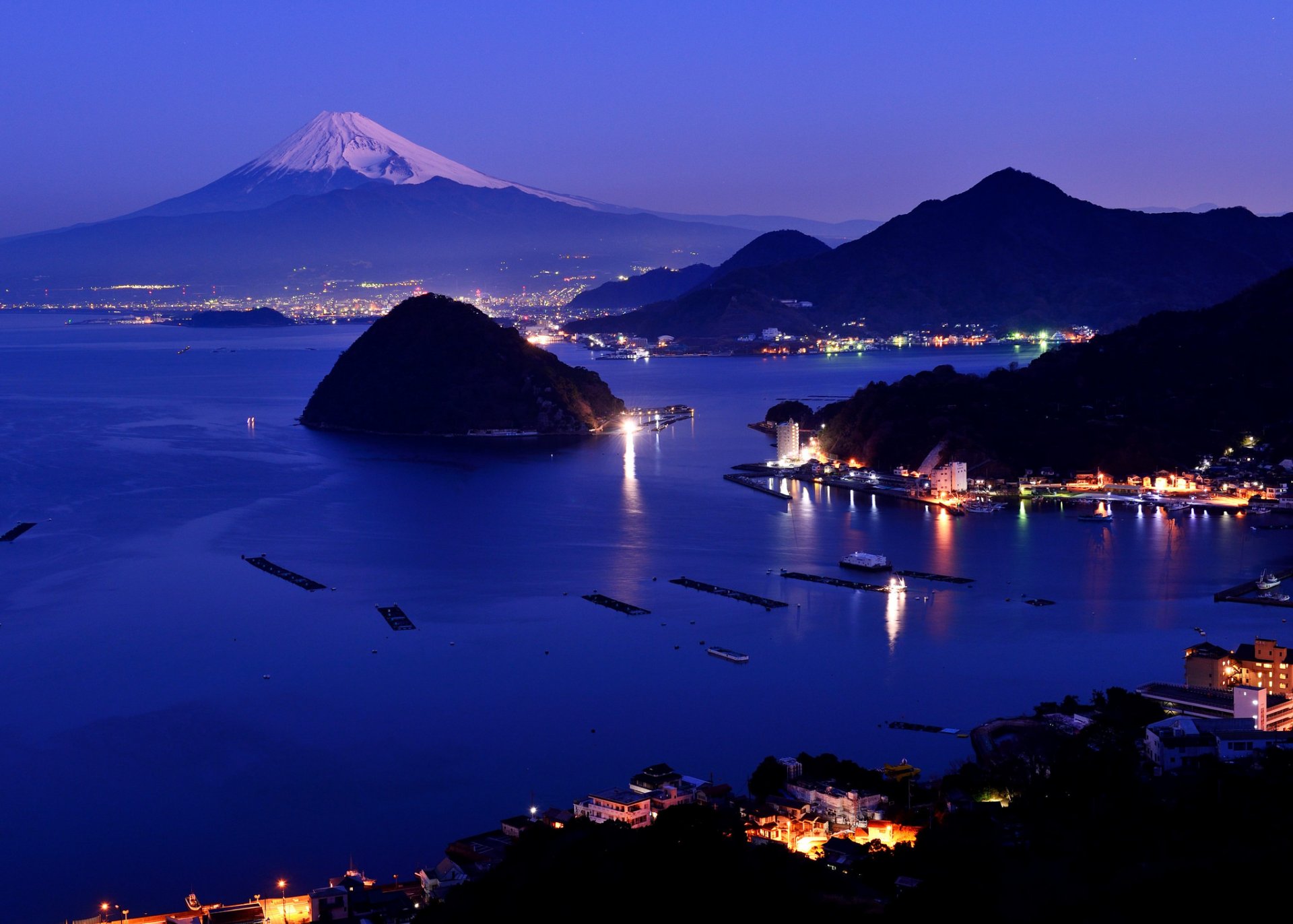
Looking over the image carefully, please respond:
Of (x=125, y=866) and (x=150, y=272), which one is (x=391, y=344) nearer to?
(x=125, y=866)

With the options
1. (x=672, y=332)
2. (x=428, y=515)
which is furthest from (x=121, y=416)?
(x=672, y=332)

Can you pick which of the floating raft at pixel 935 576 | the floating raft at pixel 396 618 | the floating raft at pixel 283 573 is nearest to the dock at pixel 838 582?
the floating raft at pixel 935 576

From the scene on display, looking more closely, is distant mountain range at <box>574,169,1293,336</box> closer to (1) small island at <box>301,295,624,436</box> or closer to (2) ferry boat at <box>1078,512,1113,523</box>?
(1) small island at <box>301,295,624,436</box>

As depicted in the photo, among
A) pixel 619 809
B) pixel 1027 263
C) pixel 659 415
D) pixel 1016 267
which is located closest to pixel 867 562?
pixel 619 809

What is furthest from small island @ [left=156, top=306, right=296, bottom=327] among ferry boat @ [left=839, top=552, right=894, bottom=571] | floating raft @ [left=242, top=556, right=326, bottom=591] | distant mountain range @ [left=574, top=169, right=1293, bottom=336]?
ferry boat @ [left=839, top=552, right=894, bottom=571]

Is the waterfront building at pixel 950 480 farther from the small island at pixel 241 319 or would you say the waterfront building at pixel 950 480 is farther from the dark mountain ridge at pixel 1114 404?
the small island at pixel 241 319
